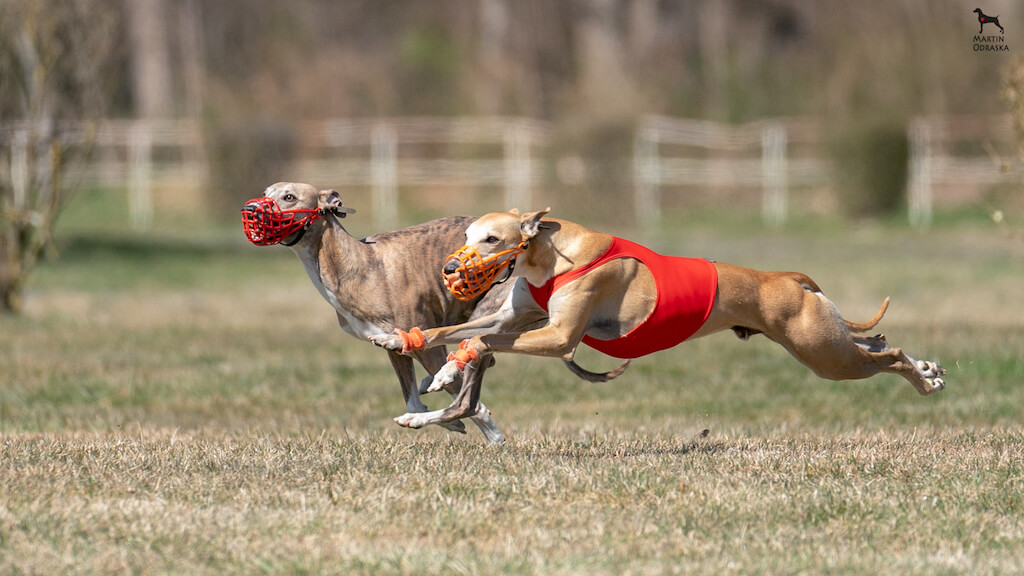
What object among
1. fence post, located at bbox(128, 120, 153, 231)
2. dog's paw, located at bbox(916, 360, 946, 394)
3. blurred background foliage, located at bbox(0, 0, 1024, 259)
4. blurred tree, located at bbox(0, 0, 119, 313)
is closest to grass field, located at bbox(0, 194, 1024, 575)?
dog's paw, located at bbox(916, 360, 946, 394)

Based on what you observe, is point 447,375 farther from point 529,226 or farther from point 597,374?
point 597,374

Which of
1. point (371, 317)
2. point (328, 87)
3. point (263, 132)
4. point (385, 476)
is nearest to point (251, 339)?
point (371, 317)

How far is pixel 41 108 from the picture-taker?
15.4 m

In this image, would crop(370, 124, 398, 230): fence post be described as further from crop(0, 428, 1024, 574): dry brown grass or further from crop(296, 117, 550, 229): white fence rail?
crop(0, 428, 1024, 574): dry brown grass

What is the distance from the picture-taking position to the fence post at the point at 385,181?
34.8 metres

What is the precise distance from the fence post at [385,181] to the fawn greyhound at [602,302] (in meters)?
26.3

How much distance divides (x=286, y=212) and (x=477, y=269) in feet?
3.77

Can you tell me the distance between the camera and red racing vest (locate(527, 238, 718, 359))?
6.25 metres

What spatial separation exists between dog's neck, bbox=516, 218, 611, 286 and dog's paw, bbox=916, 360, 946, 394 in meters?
1.98

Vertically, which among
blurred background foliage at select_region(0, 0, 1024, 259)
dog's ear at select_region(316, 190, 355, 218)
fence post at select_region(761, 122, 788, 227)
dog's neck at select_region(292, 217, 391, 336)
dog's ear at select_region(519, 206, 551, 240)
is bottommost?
fence post at select_region(761, 122, 788, 227)

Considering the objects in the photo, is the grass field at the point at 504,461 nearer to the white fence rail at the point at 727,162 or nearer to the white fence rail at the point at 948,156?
the white fence rail at the point at 948,156

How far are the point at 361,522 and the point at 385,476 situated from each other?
0.81 m

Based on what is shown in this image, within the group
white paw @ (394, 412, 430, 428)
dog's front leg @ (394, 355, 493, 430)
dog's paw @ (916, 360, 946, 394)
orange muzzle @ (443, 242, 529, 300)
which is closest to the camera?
orange muzzle @ (443, 242, 529, 300)

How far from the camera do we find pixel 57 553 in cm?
463
